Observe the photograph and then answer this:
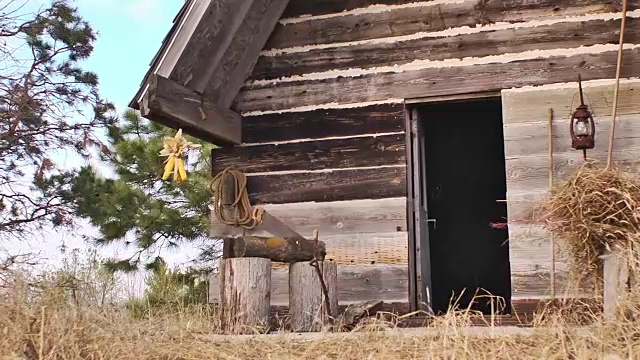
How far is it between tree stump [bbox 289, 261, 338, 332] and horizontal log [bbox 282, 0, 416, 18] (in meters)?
2.56

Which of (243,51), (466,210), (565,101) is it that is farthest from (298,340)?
(466,210)

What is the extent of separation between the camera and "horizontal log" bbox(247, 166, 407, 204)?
681 cm

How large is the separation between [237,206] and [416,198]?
1.54 metres

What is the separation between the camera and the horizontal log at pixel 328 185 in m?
6.81

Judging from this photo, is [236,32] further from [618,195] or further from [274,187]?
[618,195]

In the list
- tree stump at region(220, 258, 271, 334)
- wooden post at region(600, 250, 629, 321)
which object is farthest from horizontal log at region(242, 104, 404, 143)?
Answer: wooden post at region(600, 250, 629, 321)

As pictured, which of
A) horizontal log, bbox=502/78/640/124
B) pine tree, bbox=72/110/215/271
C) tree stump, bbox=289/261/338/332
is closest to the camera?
tree stump, bbox=289/261/338/332

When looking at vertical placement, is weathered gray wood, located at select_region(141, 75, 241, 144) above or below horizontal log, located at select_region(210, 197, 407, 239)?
above

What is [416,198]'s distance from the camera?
22.6ft

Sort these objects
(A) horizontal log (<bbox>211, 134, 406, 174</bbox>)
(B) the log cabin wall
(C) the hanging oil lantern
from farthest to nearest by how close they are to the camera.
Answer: (A) horizontal log (<bbox>211, 134, 406, 174</bbox>) < (B) the log cabin wall < (C) the hanging oil lantern

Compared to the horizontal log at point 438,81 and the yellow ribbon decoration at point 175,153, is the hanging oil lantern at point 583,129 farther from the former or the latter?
the yellow ribbon decoration at point 175,153

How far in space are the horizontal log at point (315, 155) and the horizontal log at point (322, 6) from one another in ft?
3.88

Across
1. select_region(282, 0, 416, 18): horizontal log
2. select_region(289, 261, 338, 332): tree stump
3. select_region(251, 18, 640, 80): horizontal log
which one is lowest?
select_region(289, 261, 338, 332): tree stump

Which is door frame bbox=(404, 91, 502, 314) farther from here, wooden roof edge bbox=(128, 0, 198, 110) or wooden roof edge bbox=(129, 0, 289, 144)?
wooden roof edge bbox=(128, 0, 198, 110)
